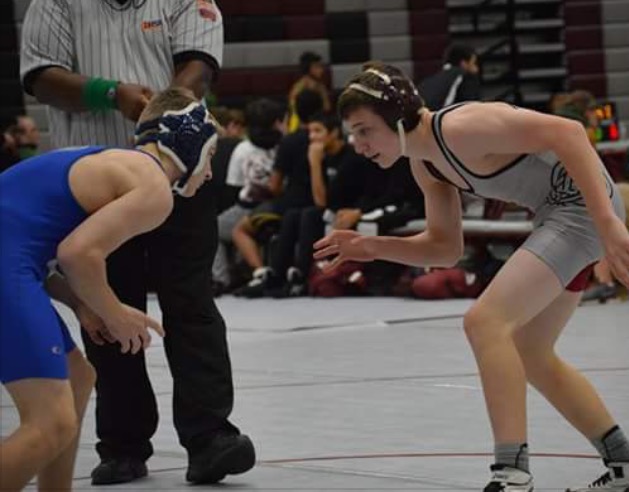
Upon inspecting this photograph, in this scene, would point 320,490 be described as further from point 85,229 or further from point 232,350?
point 232,350

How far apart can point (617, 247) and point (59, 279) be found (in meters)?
1.45

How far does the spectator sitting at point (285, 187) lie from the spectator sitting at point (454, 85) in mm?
942

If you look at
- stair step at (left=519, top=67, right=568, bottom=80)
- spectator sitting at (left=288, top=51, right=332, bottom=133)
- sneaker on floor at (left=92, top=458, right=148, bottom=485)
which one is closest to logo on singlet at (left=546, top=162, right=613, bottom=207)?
sneaker on floor at (left=92, top=458, right=148, bottom=485)

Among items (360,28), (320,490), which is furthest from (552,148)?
(360,28)

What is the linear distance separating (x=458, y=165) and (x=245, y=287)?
8282 millimetres

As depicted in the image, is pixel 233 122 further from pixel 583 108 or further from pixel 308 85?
pixel 583 108

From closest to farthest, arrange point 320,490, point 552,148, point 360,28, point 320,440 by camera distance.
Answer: point 552,148 < point 320,490 < point 320,440 < point 360,28

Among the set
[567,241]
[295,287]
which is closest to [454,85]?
[295,287]

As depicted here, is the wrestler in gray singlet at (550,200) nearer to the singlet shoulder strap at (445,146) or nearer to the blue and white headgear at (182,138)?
the singlet shoulder strap at (445,146)

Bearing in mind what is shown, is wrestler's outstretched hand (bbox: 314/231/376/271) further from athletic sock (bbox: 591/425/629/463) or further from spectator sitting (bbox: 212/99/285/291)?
spectator sitting (bbox: 212/99/285/291)

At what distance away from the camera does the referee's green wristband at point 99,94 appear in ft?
16.9

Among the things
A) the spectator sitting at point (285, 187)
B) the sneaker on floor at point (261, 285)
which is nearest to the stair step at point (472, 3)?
the spectator sitting at point (285, 187)

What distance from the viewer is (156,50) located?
208 inches

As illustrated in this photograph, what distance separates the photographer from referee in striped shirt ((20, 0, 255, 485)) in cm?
511
